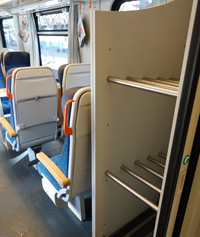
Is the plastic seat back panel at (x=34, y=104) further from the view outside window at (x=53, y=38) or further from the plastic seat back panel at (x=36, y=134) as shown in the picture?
the view outside window at (x=53, y=38)

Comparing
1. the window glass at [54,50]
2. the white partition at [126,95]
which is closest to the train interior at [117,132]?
the white partition at [126,95]

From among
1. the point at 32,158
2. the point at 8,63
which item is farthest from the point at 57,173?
the point at 8,63

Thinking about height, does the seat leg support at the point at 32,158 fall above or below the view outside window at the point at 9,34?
below

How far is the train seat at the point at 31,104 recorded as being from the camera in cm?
195

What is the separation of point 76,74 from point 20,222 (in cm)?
172

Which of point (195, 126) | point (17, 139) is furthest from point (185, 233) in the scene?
point (17, 139)

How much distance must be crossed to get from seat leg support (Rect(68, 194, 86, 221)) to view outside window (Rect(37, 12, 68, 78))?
3.29 m

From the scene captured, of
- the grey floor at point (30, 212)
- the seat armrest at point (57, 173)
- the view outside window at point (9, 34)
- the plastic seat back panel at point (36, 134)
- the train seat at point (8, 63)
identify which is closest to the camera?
the seat armrest at point (57, 173)

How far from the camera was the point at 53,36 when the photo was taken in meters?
4.45

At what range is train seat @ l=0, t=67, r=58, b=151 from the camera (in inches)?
76.8

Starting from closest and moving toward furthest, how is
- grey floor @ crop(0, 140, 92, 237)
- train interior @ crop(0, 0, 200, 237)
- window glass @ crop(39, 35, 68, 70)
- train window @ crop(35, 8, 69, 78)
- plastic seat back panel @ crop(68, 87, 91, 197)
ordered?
1. train interior @ crop(0, 0, 200, 237)
2. plastic seat back panel @ crop(68, 87, 91, 197)
3. grey floor @ crop(0, 140, 92, 237)
4. train window @ crop(35, 8, 69, 78)
5. window glass @ crop(39, 35, 68, 70)

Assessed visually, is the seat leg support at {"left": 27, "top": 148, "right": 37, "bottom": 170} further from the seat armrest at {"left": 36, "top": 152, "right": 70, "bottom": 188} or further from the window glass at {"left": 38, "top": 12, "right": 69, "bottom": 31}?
the window glass at {"left": 38, "top": 12, "right": 69, "bottom": 31}

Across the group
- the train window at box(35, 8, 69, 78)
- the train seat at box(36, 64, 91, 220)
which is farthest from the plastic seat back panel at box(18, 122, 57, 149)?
the train window at box(35, 8, 69, 78)

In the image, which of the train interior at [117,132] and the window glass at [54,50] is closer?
the train interior at [117,132]
